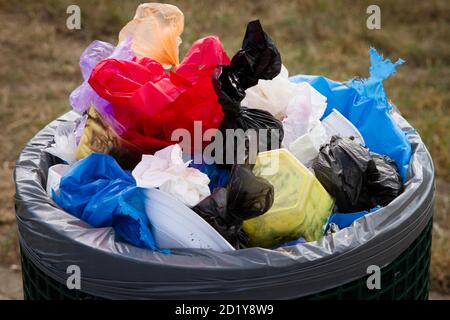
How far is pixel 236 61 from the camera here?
6.06ft

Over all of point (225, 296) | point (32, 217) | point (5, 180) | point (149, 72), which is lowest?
point (5, 180)

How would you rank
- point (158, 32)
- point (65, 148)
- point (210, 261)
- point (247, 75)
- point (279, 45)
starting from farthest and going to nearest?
point (279, 45)
point (158, 32)
point (65, 148)
point (247, 75)
point (210, 261)

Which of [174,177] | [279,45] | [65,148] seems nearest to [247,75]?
[174,177]

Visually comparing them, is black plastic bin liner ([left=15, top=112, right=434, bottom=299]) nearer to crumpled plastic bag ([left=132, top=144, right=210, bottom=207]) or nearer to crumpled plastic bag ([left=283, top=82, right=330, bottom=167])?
crumpled plastic bag ([left=132, top=144, right=210, bottom=207])

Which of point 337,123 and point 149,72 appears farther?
point 337,123

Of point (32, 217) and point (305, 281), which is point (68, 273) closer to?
point (32, 217)

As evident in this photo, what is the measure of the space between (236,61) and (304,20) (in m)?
3.25

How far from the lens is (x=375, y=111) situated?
220cm

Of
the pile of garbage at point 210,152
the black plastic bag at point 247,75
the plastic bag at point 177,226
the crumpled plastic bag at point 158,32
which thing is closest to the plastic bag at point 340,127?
the pile of garbage at point 210,152

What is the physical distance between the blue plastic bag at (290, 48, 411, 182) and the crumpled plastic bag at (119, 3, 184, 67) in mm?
518

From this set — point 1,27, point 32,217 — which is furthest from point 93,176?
point 1,27

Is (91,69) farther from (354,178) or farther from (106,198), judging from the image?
(354,178)

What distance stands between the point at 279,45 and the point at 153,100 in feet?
9.57

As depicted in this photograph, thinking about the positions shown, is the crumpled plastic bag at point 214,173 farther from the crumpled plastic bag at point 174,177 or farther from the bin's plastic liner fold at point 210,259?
the bin's plastic liner fold at point 210,259
